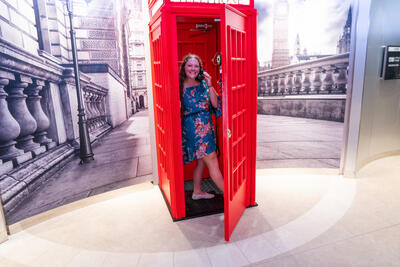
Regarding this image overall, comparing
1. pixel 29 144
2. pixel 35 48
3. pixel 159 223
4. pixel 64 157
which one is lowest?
pixel 159 223

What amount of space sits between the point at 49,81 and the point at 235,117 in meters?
1.85

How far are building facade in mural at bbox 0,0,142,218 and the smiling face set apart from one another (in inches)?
37.4

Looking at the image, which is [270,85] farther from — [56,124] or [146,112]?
[56,124]

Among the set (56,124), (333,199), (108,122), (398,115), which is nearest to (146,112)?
(108,122)

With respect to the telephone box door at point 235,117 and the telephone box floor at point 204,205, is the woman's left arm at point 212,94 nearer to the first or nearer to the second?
the telephone box door at point 235,117

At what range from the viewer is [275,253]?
1.83 m

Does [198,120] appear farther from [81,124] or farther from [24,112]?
[24,112]

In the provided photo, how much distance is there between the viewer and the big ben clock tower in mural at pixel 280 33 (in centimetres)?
499

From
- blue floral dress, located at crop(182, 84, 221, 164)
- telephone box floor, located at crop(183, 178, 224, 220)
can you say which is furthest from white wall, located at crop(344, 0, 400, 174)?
blue floral dress, located at crop(182, 84, 221, 164)

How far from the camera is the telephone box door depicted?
1.76 metres

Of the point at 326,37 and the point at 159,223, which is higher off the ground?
the point at 326,37

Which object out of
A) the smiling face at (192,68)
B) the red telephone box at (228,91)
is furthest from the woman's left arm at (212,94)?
the red telephone box at (228,91)

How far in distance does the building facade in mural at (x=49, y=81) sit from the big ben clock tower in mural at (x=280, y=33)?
3468 mm

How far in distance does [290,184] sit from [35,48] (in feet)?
10.1
